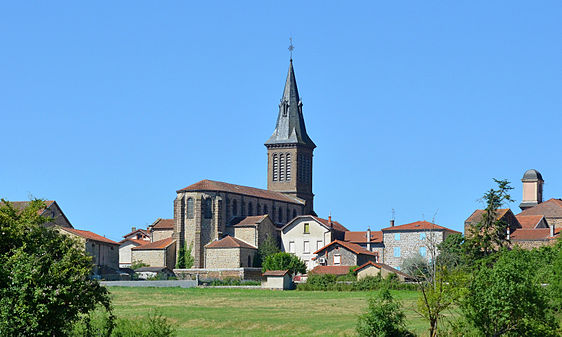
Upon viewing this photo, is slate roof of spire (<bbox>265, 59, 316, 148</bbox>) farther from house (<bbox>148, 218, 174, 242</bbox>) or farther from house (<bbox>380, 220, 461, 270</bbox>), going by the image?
house (<bbox>380, 220, 461, 270</bbox>)

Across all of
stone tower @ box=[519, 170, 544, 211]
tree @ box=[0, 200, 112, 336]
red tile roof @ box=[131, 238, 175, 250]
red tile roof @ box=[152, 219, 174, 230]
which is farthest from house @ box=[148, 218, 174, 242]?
tree @ box=[0, 200, 112, 336]

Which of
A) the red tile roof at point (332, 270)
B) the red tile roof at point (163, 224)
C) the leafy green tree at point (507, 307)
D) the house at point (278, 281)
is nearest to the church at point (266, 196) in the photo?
the red tile roof at point (163, 224)

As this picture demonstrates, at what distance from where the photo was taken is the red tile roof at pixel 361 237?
9150 centimetres

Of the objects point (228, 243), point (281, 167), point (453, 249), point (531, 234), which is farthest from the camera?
point (281, 167)

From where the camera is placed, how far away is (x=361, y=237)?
306ft

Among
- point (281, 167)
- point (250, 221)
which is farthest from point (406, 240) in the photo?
point (281, 167)

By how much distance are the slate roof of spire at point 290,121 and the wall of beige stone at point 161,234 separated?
56.7 ft

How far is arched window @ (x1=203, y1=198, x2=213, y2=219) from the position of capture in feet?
299

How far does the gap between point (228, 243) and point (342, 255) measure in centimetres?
1027

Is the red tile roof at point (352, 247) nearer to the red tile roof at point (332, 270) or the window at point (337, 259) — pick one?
the window at point (337, 259)

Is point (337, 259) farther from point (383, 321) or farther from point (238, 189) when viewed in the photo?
point (383, 321)

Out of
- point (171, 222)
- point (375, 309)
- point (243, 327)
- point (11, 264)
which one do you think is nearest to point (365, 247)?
point (171, 222)

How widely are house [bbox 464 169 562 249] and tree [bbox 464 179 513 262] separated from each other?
0.70 m

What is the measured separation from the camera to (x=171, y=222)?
96750 mm
